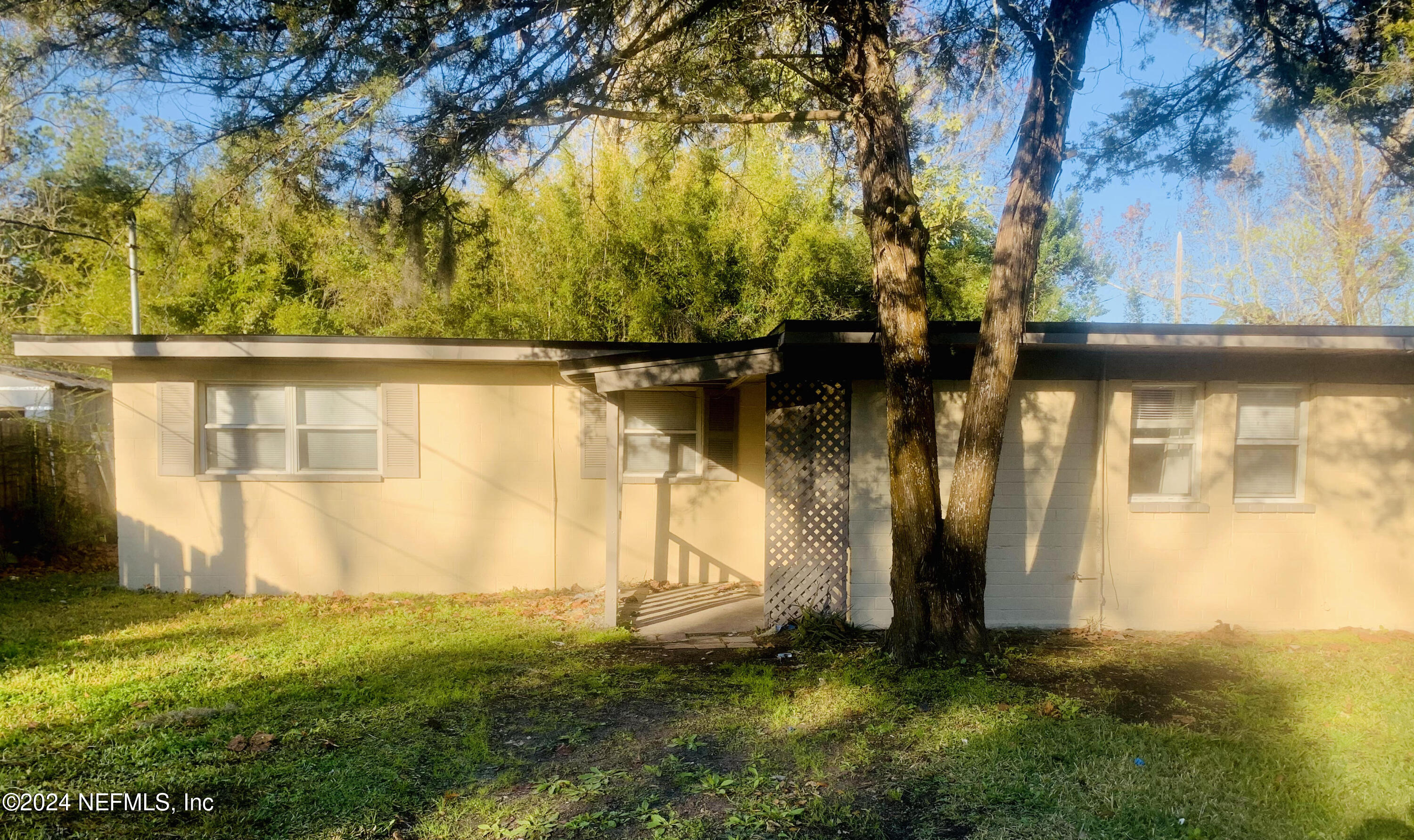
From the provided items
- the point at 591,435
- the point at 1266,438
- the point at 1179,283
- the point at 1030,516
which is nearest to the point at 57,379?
the point at 591,435

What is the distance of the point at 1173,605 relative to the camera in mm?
7234

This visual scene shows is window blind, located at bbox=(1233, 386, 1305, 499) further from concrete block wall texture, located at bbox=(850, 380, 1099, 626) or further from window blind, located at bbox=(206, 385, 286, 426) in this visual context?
window blind, located at bbox=(206, 385, 286, 426)

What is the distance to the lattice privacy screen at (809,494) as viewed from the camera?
6902 mm

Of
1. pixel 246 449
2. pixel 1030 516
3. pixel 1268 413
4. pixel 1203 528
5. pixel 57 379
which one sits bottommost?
pixel 1203 528

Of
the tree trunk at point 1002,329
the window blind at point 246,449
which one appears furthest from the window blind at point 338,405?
the tree trunk at point 1002,329

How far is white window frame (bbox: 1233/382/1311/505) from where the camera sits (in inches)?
283

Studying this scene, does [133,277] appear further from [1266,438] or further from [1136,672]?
[1266,438]

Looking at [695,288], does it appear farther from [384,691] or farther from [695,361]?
[384,691]

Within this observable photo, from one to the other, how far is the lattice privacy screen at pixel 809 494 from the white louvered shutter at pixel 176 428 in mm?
6300

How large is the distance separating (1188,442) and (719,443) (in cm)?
481

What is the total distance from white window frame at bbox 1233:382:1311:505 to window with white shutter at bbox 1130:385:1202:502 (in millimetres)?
380

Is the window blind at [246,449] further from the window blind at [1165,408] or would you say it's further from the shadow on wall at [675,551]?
the window blind at [1165,408]

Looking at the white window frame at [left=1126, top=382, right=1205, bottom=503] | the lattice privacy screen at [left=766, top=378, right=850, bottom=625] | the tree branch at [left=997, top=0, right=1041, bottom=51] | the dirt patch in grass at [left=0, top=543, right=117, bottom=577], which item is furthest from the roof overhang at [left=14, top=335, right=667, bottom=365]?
the white window frame at [left=1126, top=382, right=1205, bottom=503]

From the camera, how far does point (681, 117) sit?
6.82 metres
